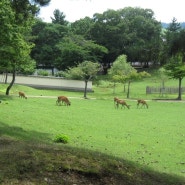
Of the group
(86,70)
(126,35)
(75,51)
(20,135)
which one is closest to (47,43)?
(75,51)

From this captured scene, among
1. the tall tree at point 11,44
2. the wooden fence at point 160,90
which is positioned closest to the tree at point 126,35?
the wooden fence at point 160,90

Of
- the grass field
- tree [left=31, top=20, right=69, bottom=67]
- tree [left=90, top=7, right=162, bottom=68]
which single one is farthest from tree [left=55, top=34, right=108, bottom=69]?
the grass field

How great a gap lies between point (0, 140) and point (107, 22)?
237 feet

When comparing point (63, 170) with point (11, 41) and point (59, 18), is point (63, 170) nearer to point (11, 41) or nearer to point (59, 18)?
point (11, 41)

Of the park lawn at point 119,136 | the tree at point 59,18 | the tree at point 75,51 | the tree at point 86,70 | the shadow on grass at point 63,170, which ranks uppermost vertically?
the tree at point 59,18

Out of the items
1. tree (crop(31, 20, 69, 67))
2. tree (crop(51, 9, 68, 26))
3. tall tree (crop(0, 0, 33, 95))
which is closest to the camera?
tall tree (crop(0, 0, 33, 95))

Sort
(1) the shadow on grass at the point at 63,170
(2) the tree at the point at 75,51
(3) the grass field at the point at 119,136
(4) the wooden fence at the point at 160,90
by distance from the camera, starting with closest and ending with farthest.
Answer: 1. (1) the shadow on grass at the point at 63,170
2. (3) the grass field at the point at 119,136
3. (4) the wooden fence at the point at 160,90
4. (2) the tree at the point at 75,51

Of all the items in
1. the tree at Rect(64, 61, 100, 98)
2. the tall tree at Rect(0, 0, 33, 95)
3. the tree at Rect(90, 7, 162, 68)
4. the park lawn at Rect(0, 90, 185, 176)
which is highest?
the tree at Rect(90, 7, 162, 68)

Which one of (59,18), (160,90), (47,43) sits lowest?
(160,90)

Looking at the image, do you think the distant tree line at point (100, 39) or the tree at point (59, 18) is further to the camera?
the tree at point (59, 18)

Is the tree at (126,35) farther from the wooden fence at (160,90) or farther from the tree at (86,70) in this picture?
the tree at (86,70)

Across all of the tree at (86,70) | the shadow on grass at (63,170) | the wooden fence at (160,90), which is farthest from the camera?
the wooden fence at (160,90)

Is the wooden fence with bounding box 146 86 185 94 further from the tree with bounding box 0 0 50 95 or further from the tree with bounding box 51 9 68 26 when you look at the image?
the tree with bounding box 51 9 68 26

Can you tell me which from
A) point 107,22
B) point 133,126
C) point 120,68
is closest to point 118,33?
point 107,22
